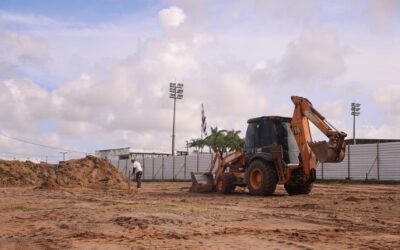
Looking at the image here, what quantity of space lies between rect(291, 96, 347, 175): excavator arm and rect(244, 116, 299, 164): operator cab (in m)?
0.46

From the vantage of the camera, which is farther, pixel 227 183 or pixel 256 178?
pixel 227 183

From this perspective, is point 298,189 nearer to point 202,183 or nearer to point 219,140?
point 202,183

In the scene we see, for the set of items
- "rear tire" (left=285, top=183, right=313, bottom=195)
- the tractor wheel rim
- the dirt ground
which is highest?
the tractor wheel rim

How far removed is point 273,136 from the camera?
68.4ft

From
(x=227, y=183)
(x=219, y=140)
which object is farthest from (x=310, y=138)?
(x=219, y=140)

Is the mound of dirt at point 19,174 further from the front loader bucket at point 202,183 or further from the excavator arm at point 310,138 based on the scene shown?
the excavator arm at point 310,138

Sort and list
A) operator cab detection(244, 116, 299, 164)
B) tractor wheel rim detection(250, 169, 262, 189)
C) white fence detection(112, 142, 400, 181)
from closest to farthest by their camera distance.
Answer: operator cab detection(244, 116, 299, 164) < tractor wheel rim detection(250, 169, 262, 189) < white fence detection(112, 142, 400, 181)

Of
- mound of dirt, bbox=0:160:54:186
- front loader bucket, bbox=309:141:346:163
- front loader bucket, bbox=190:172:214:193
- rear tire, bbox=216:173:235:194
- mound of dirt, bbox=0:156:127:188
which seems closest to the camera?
front loader bucket, bbox=309:141:346:163

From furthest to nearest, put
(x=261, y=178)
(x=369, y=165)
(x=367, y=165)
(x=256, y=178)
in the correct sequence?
(x=367, y=165) < (x=369, y=165) < (x=256, y=178) < (x=261, y=178)

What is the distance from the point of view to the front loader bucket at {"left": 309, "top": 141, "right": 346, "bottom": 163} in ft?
61.8

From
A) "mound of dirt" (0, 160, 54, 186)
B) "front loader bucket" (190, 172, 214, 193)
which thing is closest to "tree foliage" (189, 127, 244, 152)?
"mound of dirt" (0, 160, 54, 186)

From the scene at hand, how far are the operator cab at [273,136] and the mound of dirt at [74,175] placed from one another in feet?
38.1

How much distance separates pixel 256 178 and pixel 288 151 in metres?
1.65

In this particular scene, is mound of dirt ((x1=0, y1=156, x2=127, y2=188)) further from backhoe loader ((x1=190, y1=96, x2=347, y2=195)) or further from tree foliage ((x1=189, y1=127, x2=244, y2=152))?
tree foliage ((x1=189, y1=127, x2=244, y2=152))
